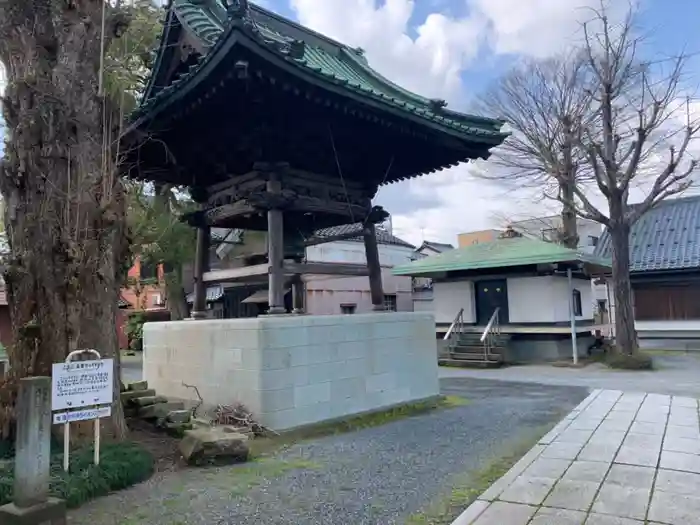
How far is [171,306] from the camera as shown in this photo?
56.4ft

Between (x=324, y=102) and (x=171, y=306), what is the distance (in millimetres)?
13400

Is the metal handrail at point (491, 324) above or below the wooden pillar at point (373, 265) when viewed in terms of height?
below

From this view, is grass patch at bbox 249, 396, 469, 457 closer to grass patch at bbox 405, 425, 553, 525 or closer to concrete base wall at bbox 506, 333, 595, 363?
grass patch at bbox 405, 425, 553, 525

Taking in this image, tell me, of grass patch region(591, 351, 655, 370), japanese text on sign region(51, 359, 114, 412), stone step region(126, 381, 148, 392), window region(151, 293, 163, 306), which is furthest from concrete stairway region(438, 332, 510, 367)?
window region(151, 293, 163, 306)

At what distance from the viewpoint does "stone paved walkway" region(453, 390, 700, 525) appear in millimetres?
3348

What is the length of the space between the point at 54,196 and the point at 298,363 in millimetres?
3018

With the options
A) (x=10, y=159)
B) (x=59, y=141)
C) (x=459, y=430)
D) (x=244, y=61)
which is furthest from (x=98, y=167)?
(x=459, y=430)

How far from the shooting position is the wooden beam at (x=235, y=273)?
253 inches

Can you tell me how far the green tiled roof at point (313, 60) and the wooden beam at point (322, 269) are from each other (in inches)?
85.5

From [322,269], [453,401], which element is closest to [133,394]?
[322,269]

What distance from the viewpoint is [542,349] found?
15.1 metres

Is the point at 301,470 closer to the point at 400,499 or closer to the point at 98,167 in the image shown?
the point at 400,499

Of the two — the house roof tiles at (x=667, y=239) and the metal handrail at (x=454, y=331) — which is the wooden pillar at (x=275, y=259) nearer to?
the metal handrail at (x=454, y=331)

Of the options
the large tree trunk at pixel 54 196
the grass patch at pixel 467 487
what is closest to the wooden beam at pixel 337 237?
Answer: the large tree trunk at pixel 54 196
